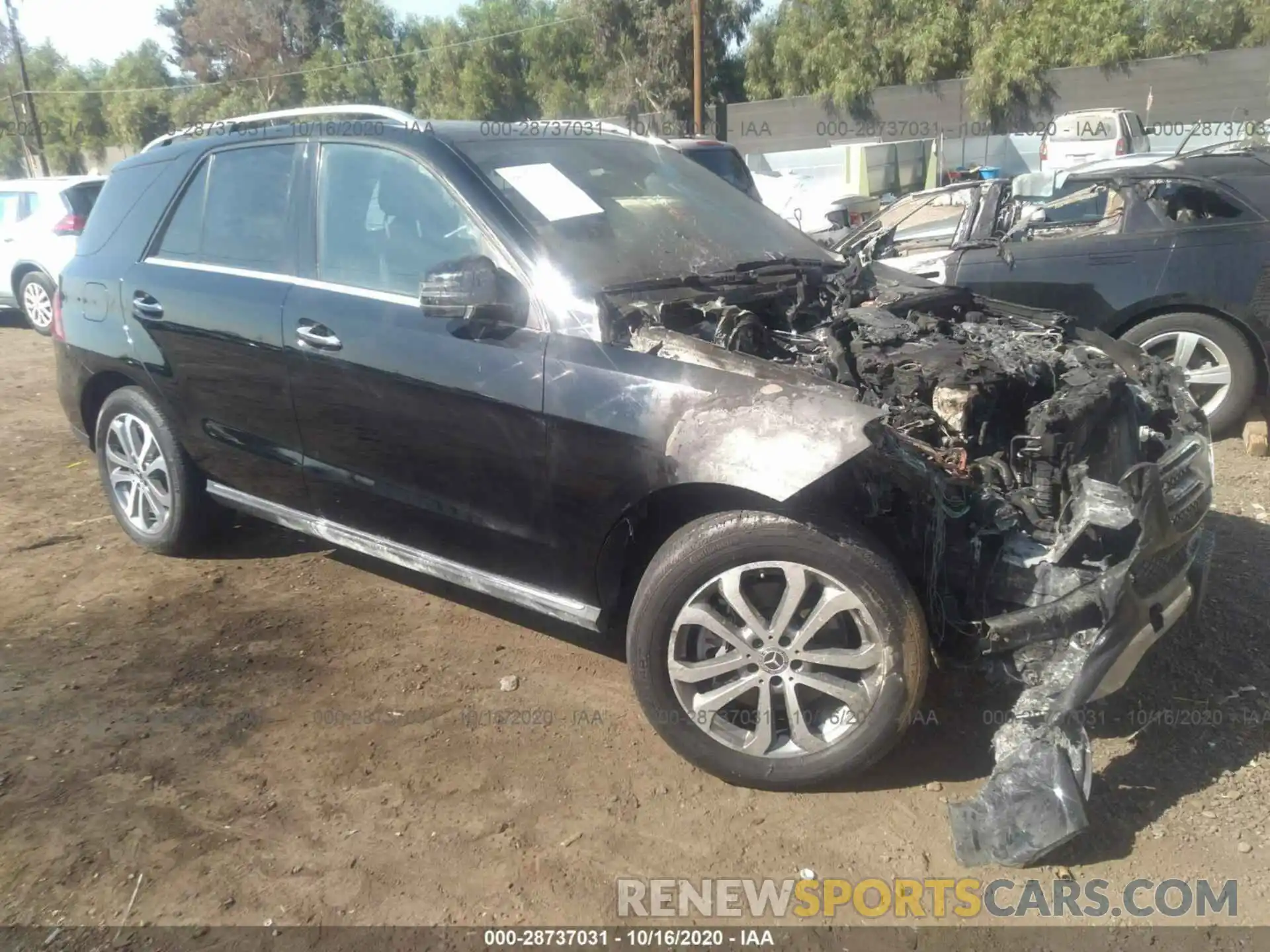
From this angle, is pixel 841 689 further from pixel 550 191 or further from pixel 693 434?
pixel 550 191

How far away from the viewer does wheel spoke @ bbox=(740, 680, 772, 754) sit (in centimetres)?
278

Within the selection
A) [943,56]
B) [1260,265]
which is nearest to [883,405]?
[1260,265]

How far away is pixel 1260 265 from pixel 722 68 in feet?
112

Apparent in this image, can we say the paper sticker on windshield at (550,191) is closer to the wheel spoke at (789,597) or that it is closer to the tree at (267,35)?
the wheel spoke at (789,597)

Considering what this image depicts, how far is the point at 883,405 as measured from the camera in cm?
285

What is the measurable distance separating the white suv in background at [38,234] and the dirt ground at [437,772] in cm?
770

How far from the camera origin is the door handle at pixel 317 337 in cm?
340

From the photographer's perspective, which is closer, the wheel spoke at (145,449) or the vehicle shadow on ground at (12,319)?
the wheel spoke at (145,449)

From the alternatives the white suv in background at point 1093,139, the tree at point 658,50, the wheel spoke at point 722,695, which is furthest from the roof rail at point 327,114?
the tree at point 658,50

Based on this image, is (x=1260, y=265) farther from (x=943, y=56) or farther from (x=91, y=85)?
(x=91, y=85)

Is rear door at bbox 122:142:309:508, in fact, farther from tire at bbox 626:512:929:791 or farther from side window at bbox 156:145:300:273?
tire at bbox 626:512:929:791

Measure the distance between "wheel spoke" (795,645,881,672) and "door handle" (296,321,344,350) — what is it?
1.92 metres

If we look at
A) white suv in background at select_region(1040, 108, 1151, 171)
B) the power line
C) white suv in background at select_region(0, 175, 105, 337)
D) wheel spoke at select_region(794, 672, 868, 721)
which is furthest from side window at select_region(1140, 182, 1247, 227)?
the power line

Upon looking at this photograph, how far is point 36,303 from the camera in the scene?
423 inches
